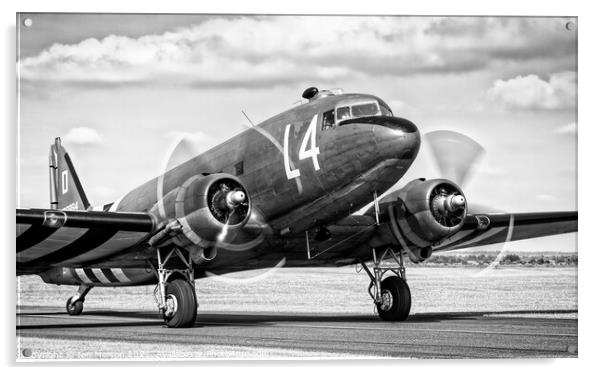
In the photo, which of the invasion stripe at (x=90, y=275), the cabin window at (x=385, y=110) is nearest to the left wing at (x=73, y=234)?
the invasion stripe at (x=90, y=275)

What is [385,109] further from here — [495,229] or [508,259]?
[495,229]

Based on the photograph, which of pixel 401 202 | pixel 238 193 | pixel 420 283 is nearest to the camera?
pixel 238 193

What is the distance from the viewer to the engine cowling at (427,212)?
581 inches

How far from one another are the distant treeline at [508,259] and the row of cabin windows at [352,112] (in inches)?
131

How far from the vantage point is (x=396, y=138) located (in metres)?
12.6

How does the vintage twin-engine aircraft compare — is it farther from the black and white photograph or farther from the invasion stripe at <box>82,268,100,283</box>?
the invasion stripe at <box>82,268,100,283</box>

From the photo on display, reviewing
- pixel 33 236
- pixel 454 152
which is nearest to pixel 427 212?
pixel 454 152

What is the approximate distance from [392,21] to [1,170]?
5634 mm

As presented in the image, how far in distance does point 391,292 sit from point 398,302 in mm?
256

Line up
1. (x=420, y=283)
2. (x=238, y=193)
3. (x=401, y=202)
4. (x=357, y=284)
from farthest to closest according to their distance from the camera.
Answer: (x=357, y=284)
(x=420, y=283)
(x=401, y=202)
(x=238, y=193)
